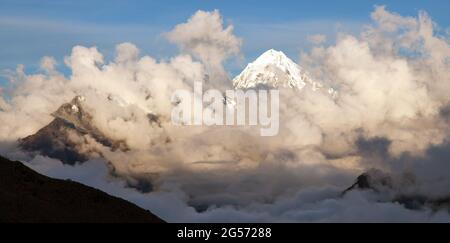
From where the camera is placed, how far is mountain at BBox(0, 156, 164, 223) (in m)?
102

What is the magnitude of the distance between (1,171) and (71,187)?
1269 cm

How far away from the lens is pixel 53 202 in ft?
361

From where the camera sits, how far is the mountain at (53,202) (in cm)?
10212

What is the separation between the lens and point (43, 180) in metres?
119
